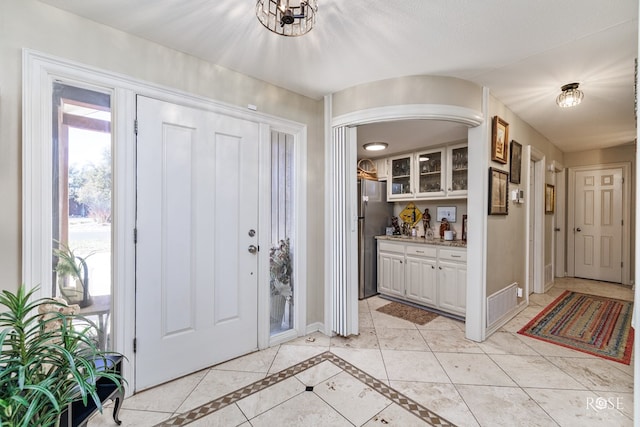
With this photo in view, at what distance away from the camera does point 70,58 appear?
1627 mm

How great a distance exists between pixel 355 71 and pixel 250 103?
91 cm

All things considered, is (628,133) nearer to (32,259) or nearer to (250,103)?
(250,103)

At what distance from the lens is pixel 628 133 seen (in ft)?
12.6

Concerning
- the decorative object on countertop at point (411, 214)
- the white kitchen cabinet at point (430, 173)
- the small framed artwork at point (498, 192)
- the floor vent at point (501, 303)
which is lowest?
the floor vent at point (501, 303)

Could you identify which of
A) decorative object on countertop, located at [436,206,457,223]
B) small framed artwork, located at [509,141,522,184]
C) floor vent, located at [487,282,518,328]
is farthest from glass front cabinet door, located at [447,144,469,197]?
floor vent, located at [487,282,518,328]

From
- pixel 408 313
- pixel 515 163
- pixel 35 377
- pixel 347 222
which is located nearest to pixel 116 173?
pixel 35 377

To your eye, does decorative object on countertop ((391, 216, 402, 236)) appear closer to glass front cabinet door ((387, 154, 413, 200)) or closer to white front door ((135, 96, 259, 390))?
glass front cabinet door ((387, 154, 413, 200))

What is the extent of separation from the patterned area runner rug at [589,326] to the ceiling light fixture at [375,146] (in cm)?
261

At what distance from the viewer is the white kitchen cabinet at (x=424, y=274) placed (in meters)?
3.20

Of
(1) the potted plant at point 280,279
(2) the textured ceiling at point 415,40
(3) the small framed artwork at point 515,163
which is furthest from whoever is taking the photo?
(3) the small framed artwork at point 515,163

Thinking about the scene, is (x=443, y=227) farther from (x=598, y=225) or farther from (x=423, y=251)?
(x=598, y=225)

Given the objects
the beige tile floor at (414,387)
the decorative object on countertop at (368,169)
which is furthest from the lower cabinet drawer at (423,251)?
the decorative object on countertop at (368,169)

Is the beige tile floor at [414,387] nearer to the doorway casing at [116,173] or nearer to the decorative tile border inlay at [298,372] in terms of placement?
the decorative tile border inlay at [298,372]

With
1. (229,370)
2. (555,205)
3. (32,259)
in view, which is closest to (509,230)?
(555,205)
